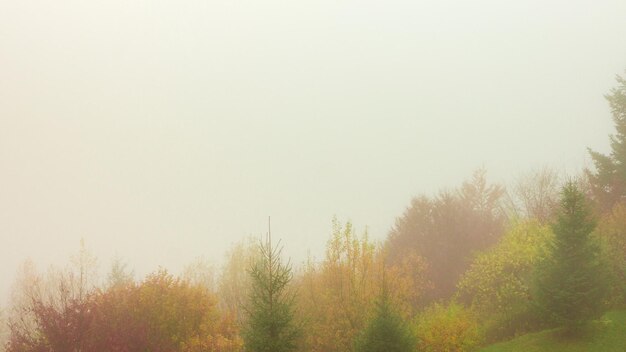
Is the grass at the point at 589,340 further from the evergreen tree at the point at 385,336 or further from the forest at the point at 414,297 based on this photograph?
the evergreen tree at the point at 385,336

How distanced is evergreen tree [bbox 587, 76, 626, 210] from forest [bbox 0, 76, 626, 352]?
10 centimetres

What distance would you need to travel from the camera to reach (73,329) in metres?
24.1

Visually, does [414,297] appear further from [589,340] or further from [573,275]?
[573,275]

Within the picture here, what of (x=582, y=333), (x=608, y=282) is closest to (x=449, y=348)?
(x=582, y=333)

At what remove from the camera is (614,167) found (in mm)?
40406

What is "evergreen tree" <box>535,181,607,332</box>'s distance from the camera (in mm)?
25516

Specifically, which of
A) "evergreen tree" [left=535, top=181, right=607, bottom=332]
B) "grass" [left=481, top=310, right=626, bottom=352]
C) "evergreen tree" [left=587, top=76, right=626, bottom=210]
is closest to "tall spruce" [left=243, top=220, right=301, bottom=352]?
"evergreen tree" [left=535, top=181, right=607, bottom=332]

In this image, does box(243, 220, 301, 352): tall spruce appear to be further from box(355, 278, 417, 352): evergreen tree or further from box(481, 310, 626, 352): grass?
box(481, 310, 626, 352): grass

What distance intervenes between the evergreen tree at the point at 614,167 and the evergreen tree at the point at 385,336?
91.6 feet

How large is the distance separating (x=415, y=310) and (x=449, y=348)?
49.2 feet

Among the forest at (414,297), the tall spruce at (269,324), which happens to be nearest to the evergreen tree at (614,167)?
the forest at (414,297)

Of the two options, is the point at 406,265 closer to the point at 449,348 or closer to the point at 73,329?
the point at 449,348

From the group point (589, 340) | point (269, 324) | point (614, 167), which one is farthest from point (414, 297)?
point (269, 324)

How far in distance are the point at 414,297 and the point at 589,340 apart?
60.4ft
